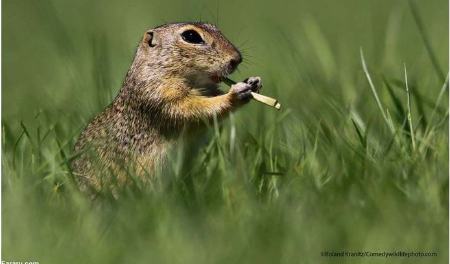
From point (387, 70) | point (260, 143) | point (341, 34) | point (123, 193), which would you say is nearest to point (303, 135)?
point (260, 143)

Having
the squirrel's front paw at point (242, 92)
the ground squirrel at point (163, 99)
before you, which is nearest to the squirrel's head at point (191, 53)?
the ground squirrel at point (163, 99)

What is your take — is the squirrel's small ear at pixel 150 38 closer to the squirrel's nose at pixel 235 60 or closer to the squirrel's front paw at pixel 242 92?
the squirrel's nose at pixel 235 60

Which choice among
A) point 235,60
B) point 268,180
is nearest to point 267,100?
point 235,60

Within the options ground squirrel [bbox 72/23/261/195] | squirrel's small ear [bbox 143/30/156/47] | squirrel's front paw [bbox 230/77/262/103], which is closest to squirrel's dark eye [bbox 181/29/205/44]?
ground squirrel [bbox 72/23/261/195]

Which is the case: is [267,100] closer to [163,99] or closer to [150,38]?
[163,99]

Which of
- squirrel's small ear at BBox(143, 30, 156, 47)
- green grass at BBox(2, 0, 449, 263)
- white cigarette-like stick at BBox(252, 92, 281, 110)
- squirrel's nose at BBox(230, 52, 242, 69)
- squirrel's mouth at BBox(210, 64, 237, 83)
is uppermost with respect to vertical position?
squirrel's small ear at BBox(143, 30, 156, 47)

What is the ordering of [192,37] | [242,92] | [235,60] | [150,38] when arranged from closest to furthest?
[242,92] < [235,60] < [192,37] < [150,38]

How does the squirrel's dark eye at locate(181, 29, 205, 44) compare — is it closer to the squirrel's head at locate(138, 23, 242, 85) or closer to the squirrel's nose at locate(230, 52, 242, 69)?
the squirrel's head at locate(138, 23, 242, 85)

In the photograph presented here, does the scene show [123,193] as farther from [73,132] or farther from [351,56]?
[351,56]
